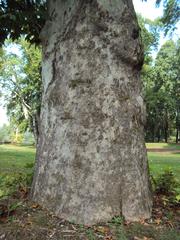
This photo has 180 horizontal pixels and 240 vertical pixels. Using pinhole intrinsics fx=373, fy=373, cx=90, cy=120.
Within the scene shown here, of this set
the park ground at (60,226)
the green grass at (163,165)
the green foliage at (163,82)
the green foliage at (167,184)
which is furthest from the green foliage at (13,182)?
the green foliage at (163,82)

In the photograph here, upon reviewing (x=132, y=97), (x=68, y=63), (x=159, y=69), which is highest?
(x=159, y=69)

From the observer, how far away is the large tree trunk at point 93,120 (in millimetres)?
4078

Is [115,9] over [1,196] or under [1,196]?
over

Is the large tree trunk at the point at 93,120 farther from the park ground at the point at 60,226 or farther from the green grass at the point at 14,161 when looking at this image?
the green grass at the point at 14,161

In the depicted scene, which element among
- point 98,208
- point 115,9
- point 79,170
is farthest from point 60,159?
point 115,9

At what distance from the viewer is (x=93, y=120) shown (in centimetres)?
418

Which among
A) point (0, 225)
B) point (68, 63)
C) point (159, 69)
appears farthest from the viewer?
point (159, 69)

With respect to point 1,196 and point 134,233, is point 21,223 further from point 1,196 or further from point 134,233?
point 134,233

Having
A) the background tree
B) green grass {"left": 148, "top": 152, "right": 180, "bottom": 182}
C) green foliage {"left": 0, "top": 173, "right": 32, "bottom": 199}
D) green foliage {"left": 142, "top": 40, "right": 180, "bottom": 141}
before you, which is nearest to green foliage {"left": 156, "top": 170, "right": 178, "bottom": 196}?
green grass {"left": 148, "top": 152, "right": 180, "bottom": 182}

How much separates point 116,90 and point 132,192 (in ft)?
3.84

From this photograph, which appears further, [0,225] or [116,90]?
[116,90]

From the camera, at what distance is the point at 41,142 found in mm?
4527

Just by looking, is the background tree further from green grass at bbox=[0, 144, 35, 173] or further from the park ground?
the park ground

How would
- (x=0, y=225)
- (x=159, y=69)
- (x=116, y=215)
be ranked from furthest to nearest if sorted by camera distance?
(x=159, y=69)
(x=116, y=215)
(x=0, y=225)
